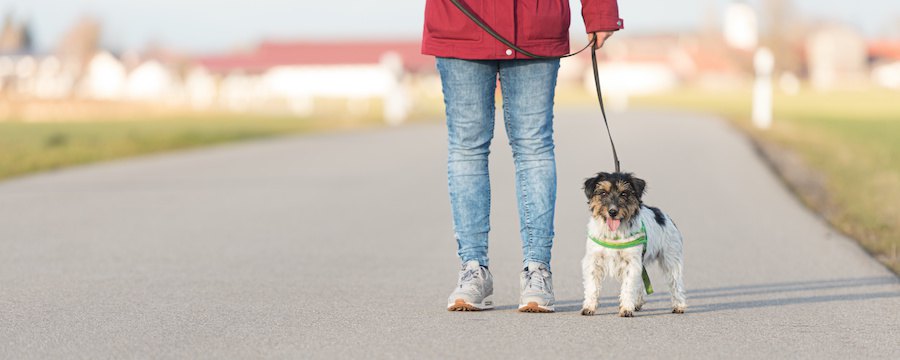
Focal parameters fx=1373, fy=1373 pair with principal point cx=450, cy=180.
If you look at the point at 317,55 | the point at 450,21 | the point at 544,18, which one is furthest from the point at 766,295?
the point at 317,55

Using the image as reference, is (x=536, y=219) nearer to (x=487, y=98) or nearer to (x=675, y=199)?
(x=487, y=98)

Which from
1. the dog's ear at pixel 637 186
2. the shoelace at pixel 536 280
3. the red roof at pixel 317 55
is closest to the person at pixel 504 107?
the shoelace at pixel 536 280

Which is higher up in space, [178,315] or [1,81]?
[178,315]

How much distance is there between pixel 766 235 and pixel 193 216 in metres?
4.65

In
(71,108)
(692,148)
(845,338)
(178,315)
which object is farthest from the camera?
(71,108)

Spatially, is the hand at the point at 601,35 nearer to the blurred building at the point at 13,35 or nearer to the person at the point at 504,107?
the person at the point at 504,107

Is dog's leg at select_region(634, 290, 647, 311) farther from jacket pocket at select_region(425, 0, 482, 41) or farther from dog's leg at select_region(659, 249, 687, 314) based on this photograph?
jacket pocket at select_region(425, 0, 482, 41)

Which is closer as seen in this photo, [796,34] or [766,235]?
[766,235]

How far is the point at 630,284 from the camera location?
5.94 metres

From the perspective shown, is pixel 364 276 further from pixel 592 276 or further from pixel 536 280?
pixel 592 276

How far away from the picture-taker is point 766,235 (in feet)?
33.2

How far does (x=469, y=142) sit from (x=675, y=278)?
1.12 metres

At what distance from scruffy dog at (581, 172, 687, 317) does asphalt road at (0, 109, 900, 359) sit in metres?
0.14

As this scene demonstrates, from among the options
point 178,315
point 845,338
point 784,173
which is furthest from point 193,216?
point 784,173
